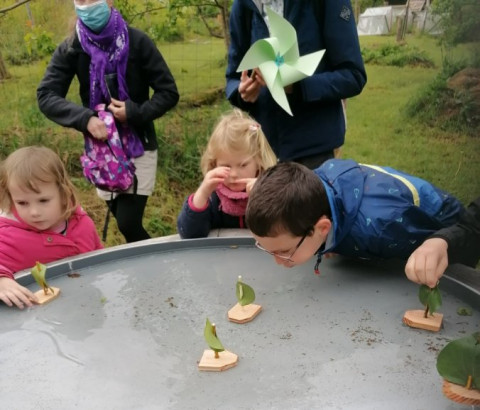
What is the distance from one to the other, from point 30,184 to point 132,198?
584 millimetres

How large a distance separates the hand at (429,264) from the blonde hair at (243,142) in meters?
0.69

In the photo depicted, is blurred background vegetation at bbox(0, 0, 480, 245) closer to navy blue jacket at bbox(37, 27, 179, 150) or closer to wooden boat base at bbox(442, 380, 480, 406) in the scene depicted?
navy blue jacket at bbox(37, 27, 179, 150)

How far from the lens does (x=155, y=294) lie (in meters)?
1.48

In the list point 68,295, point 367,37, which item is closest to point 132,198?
point 68,295

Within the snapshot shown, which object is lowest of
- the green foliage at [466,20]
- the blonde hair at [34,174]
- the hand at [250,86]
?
the blonde hair at [34,174]

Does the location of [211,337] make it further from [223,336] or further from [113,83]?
[113,83]

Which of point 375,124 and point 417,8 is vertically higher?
point 417,8

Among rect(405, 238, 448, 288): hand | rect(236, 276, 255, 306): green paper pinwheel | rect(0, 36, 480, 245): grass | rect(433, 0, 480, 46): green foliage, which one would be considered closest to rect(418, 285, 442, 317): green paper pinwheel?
rect(405, 238, 448, 288): hand

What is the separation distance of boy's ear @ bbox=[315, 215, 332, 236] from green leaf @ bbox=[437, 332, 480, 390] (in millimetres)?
455

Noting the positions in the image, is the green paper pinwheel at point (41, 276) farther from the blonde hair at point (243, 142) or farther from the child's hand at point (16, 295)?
the blonde hair at point (243, 142)

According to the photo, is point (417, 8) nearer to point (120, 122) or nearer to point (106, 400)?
point (120, 122)

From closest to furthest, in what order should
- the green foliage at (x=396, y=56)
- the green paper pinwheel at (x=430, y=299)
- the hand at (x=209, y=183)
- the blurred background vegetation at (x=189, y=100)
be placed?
the green paper pinwheel at (x=430, y=299) → the hand at (x=209, y=183) → the blurred background vegetation at (x=189, y=100) → the green foliage at (x=396, y=56)

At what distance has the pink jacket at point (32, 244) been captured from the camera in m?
1.73

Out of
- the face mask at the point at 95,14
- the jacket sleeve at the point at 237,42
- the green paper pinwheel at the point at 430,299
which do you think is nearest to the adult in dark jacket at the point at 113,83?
the face mask at the point at 95,14
